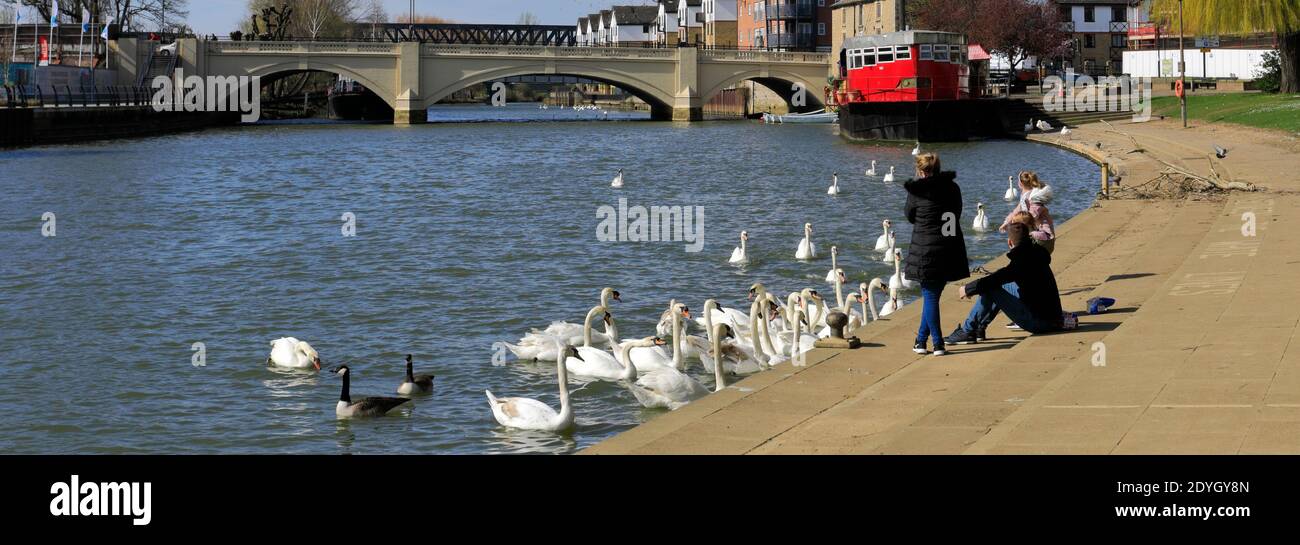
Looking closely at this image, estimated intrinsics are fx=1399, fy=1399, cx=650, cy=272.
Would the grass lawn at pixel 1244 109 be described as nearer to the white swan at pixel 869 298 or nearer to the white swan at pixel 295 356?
the white swan at pixel 869 298

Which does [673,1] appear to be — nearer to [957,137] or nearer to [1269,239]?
[957,137]

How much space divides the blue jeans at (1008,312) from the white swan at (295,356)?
734cm

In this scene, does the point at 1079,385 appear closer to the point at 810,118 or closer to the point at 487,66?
the point at 810,118

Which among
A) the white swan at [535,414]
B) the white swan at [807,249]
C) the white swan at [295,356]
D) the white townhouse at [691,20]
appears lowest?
the white swan at [535,414]

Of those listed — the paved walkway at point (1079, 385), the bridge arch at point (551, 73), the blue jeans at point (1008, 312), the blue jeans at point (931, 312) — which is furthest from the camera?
the bridge arch at point (551, 73)

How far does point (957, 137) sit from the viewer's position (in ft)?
198

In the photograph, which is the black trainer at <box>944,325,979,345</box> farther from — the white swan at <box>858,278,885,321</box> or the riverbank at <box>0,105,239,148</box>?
the riverbank at <box>0,105,239,148</box>

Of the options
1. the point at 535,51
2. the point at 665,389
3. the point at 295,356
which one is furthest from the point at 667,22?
the point at 665,389

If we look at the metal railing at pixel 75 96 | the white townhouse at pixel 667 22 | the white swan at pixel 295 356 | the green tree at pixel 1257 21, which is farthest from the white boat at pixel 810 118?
the white swan at pixel 295 356

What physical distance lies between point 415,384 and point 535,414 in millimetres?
2089

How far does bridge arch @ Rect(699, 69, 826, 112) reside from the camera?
96062 millimetres

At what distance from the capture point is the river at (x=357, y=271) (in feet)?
45.4
